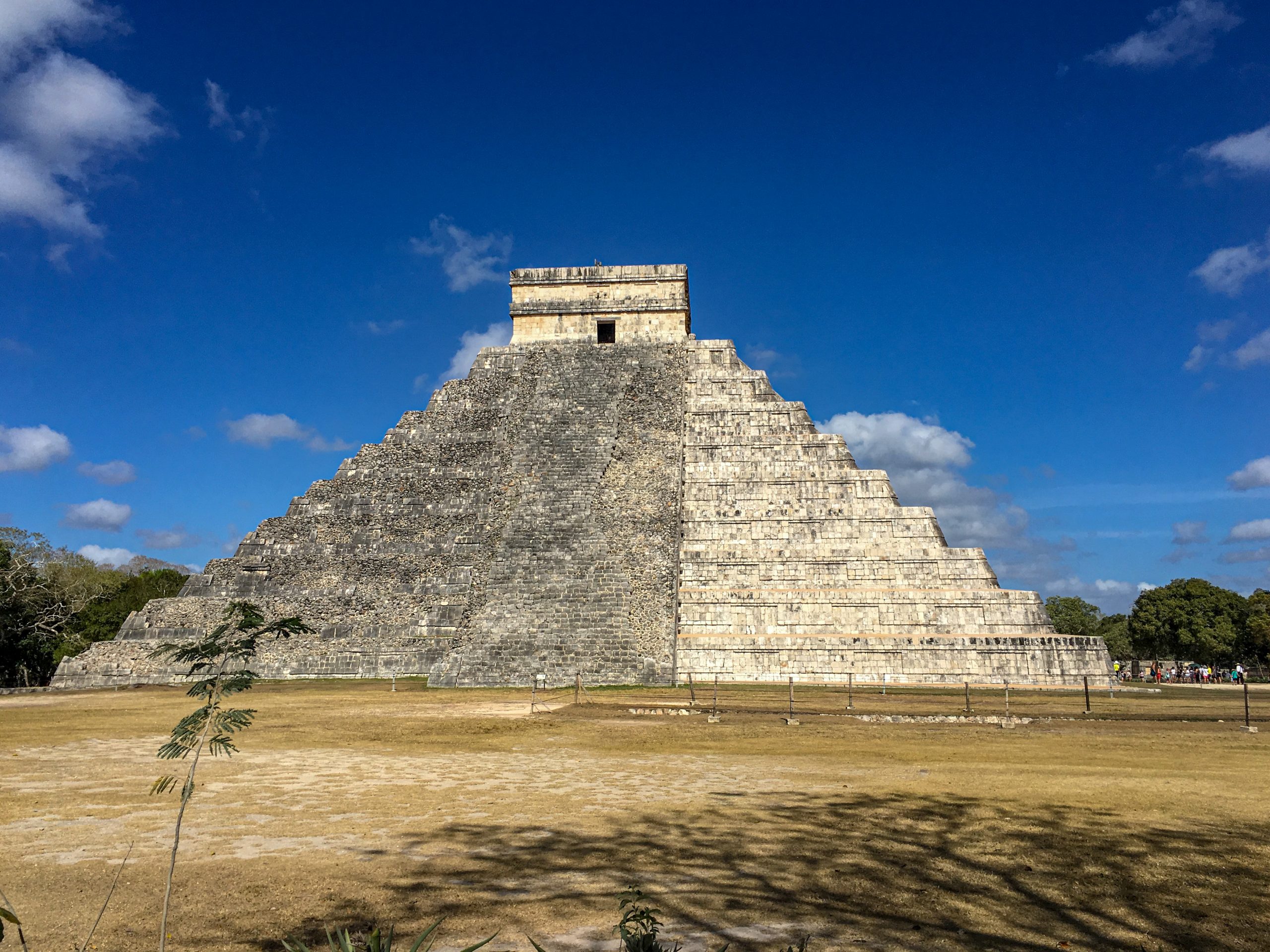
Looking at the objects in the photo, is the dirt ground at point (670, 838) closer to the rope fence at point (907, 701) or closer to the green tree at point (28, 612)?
the rope fence at point (907, 701)

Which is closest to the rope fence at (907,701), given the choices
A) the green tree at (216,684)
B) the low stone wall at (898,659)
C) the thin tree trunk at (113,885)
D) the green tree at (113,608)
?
the low stone wall at (898,659)

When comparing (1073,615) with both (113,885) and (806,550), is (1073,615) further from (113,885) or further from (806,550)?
(113,885)

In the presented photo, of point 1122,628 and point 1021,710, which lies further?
point 1122,628

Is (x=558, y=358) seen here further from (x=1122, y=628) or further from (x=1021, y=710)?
(x=1122, y=628)

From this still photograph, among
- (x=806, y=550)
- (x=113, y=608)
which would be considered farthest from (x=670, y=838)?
(x=113, y=608)

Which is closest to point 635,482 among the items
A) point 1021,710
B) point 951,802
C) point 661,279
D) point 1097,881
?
point 661,279

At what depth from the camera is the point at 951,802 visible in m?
7.61

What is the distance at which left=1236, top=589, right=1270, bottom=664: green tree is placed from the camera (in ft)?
139

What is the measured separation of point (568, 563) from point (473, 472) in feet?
19.8

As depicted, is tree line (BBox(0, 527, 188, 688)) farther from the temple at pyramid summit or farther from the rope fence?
the rope fence

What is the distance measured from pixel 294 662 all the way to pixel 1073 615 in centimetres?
6080

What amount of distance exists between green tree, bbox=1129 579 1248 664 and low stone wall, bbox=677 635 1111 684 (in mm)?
30278

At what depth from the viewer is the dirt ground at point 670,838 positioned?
4566mm

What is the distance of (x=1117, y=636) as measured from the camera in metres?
62.1
